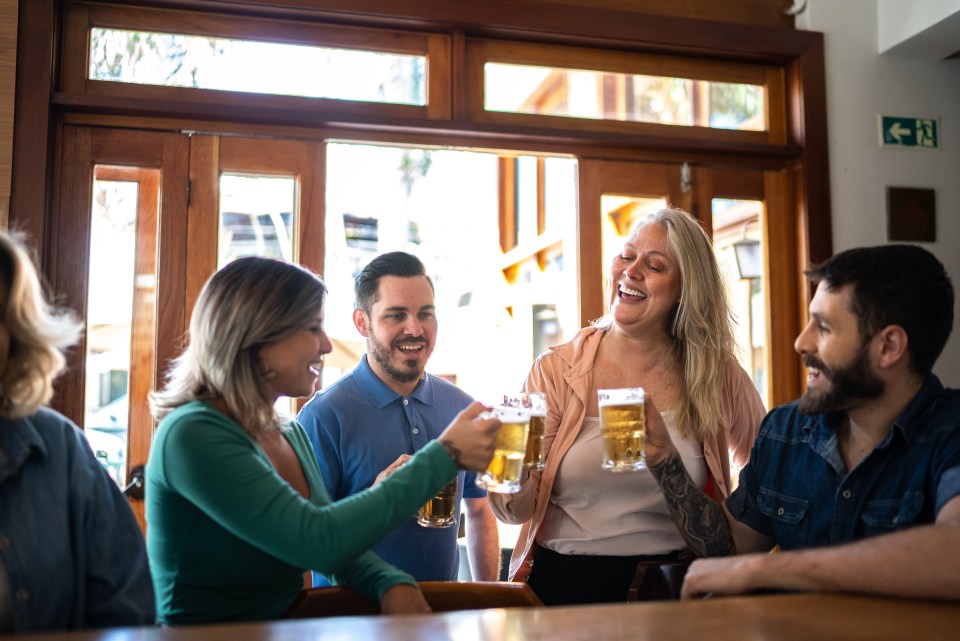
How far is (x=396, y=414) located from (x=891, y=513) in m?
1.29

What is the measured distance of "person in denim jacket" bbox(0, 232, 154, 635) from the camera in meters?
1.43

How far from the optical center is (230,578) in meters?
1.61

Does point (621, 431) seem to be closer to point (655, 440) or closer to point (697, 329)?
point (655, 440)

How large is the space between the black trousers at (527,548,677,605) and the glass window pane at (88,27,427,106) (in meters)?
1.92

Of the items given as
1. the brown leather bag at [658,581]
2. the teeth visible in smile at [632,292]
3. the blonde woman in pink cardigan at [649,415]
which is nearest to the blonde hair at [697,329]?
the blonde woman in pink cardigan at [649,415]

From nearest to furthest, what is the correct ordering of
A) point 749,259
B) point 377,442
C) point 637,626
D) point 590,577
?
1. point 637,626
2. point 590,577
3. point 377,442
4. point 749,259

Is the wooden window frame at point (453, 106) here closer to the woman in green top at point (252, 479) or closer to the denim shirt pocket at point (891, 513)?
the woman in green top at point (252, 479)

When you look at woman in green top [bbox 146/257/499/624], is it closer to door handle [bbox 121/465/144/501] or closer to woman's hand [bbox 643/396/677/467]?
woman's hand [bbox 643/396/677/467]

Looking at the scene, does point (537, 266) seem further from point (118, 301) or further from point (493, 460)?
point (493, 460)

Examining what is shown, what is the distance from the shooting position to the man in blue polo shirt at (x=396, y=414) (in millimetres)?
2359

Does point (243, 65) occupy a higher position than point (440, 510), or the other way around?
point (243, 65)

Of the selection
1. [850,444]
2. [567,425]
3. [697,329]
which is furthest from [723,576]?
[697,329]

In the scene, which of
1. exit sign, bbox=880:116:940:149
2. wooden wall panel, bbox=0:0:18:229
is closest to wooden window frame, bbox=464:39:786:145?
exit sign, bbox=880:116:940:149

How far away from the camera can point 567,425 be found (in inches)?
90.0
